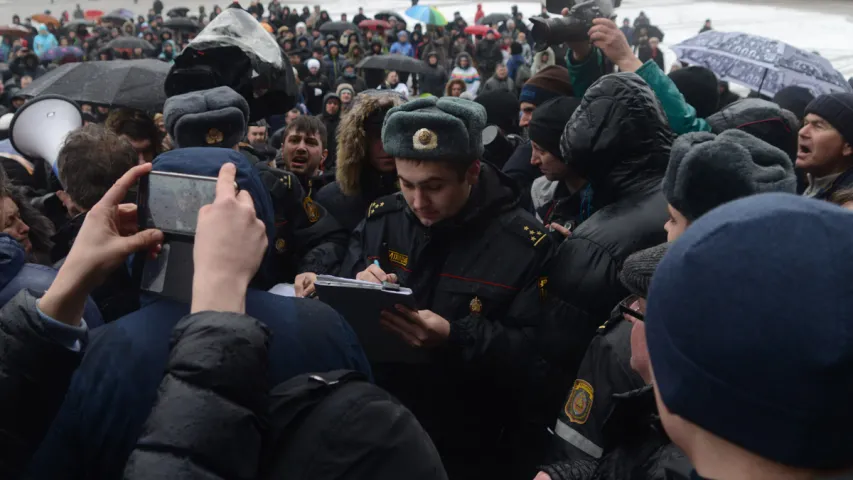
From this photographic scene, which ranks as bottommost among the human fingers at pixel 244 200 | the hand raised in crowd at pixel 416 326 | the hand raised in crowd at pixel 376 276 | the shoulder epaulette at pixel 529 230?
the hand raised in crowd at pixel 416 326

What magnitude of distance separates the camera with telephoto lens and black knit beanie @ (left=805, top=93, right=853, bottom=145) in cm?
112

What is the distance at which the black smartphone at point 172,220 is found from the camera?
1231 mm

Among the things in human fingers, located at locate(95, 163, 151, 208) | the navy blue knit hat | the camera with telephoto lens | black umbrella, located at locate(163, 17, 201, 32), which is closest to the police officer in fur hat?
the camera with telephoto lens

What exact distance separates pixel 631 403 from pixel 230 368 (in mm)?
798

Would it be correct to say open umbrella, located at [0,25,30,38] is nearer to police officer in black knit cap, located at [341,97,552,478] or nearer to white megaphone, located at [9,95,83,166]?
white megaphone, located at [9,95,83,166]

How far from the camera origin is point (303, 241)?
2998 mm

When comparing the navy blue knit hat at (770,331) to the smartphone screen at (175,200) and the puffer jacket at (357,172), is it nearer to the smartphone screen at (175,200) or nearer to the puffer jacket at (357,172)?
the smartphone screen at (175,200)

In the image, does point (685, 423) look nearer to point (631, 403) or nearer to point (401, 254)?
point (631, 403)

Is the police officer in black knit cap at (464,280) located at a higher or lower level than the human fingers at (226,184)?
lower

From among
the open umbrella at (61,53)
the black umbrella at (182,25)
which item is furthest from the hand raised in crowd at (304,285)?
the black umbrella at (182,25)

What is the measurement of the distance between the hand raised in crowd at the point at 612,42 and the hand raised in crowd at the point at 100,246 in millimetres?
2142

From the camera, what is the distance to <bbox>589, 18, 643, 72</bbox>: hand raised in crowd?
2.93 metres

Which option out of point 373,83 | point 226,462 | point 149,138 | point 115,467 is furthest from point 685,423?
point 373,83

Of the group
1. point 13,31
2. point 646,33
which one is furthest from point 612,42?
point 13,31
